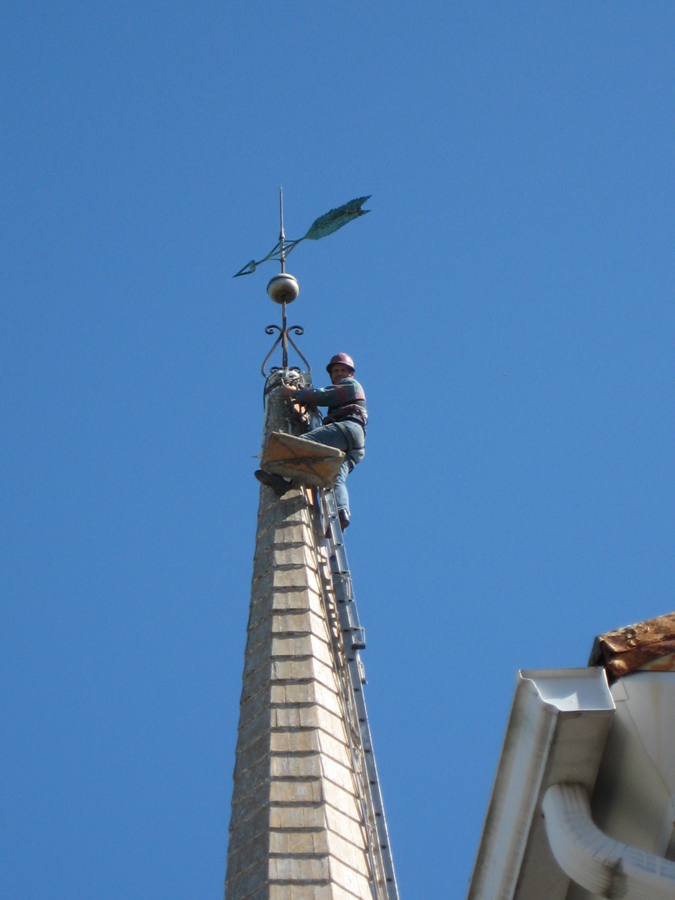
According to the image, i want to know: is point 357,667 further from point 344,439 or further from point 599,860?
point 599,860

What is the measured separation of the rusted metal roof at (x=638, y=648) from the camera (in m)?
4.89

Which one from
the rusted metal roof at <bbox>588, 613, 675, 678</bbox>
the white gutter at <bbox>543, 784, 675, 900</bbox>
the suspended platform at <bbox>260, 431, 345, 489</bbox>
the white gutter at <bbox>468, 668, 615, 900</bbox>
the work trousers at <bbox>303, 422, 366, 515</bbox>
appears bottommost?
the white gutter at <bbox>543, 784, 675, 900</bbox>

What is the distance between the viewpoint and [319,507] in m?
12.7

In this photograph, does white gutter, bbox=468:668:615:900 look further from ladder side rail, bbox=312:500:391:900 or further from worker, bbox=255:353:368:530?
worker, bbox=255:353:368:530

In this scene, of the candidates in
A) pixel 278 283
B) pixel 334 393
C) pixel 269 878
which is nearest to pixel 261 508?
pixel 334 393

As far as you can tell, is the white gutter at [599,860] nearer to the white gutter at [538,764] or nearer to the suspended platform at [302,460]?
the white gutter at [538,764]

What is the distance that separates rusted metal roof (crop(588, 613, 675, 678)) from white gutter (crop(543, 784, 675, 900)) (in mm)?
502

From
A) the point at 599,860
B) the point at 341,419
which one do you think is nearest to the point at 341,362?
the point at 341,419

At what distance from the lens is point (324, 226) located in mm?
16328

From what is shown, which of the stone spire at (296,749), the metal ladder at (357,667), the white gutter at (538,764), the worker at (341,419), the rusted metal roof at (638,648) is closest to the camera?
the white gutter at (538,764)

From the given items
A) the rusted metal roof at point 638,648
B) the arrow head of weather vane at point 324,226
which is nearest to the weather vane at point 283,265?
the arrow head of weather vane at point 324,226

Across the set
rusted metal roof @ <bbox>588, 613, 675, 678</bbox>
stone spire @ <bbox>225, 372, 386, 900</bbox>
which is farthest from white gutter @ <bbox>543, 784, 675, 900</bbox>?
stone spire @ <bbox>225, 372, 386, 900</bbox>

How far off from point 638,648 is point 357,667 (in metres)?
6.42

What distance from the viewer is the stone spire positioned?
28.7ft
